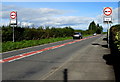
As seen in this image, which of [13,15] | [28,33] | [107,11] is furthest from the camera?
[28,33]

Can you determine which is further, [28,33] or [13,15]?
[28,33]

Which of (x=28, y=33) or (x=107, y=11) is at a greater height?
(x=107, y=11)

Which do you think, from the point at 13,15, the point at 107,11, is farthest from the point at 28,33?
the point at 107,11

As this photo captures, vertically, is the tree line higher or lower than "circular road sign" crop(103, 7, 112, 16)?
lower

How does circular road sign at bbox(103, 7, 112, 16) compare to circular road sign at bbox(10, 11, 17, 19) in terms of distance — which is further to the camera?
circular road sign at bbox(10, 11, 17, 19)

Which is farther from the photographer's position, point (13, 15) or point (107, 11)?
point (13, 15)

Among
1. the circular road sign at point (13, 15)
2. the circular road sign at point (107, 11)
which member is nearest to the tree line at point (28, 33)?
the circular road sign at point (13, 15)

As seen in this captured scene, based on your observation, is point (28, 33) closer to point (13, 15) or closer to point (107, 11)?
point (13, 15)

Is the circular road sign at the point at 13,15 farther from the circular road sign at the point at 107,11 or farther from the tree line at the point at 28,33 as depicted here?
the circular road sign at the point at 107,11

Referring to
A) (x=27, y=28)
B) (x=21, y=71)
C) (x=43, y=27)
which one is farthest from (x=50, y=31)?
(x=21, y=71)

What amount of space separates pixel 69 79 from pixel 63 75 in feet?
1.92

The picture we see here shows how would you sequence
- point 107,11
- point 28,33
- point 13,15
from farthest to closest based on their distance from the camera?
point 28,33 → point 13,15 → point 107,11

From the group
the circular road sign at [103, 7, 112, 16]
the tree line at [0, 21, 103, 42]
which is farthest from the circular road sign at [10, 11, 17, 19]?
the circular road sign at [103, 7, 112, 16]

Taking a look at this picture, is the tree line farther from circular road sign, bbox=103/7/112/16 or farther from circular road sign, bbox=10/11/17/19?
circular road sign, bbox=103/7/112/16
